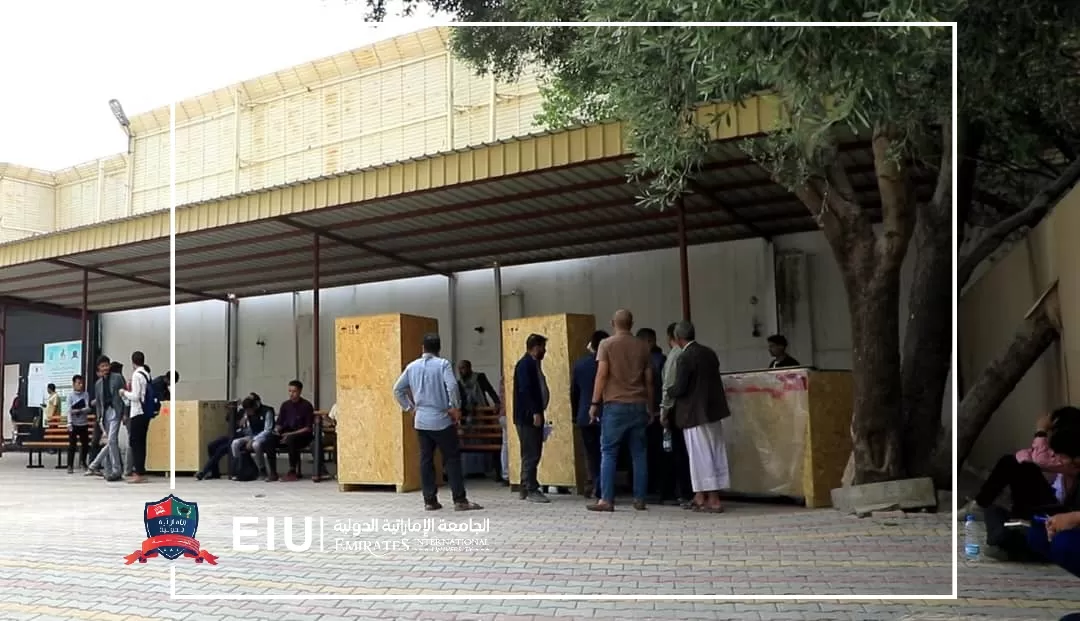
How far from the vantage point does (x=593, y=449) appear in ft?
27.5

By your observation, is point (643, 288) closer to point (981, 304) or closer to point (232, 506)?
point (981, 304)

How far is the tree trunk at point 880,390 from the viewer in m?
7.19

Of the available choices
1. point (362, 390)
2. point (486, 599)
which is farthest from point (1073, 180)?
point (362, 390)

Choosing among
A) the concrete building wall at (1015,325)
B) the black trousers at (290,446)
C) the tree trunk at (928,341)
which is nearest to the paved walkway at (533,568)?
the tree trunk at (928,341)

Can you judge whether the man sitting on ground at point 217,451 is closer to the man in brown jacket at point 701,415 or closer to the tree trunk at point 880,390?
the man in brown jacket at point 701,415

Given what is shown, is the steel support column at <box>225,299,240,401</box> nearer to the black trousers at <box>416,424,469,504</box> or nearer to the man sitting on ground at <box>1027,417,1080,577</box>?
the black trousers at <box>416,424,469,504</box>

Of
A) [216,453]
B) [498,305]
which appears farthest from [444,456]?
[498,305]

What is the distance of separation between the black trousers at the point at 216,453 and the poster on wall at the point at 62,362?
28.1 feet

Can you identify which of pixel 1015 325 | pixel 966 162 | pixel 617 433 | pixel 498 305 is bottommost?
pixel 617 433

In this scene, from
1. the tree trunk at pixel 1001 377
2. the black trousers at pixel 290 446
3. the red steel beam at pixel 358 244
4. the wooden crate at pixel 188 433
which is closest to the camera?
the tree trunk at pixel 1001 377

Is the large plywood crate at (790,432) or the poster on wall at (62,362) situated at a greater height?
the poster on wall at (62,362)

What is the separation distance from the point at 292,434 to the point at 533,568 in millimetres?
7480

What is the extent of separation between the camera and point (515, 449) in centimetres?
935

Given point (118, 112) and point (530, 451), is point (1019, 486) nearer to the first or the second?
point (530, 451)
